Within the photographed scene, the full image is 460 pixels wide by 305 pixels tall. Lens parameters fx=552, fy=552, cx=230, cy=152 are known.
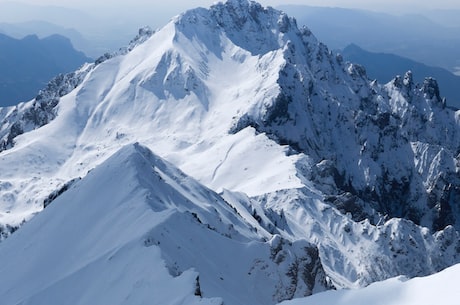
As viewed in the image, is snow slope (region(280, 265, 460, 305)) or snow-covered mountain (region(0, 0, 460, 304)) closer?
snow slope (region(280, 265, 460, 305))

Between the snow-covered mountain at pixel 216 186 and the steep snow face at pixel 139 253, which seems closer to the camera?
the steep snow face at pixel 139 253

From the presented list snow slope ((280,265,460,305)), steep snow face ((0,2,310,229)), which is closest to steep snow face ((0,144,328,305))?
snow slope ((280,265,460,305))

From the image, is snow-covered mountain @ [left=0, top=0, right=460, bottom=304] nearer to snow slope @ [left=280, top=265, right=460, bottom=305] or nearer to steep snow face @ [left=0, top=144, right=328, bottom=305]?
steep snow face @ [left=0, top=144, right=328, bottom=305]

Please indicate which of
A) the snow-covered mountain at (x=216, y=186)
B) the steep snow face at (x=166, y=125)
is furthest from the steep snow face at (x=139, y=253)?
the steep snow face at (x=166, y=125)

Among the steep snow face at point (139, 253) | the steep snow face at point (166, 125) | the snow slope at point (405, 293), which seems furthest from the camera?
the steep snow face at point (166, 125)

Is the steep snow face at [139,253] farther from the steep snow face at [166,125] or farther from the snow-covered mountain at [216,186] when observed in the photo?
the steep snow face at [166,125]

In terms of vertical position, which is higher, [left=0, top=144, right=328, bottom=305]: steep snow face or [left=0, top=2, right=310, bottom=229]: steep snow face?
[left=0, top=144, right=328, bottom=305]: steep snow face
